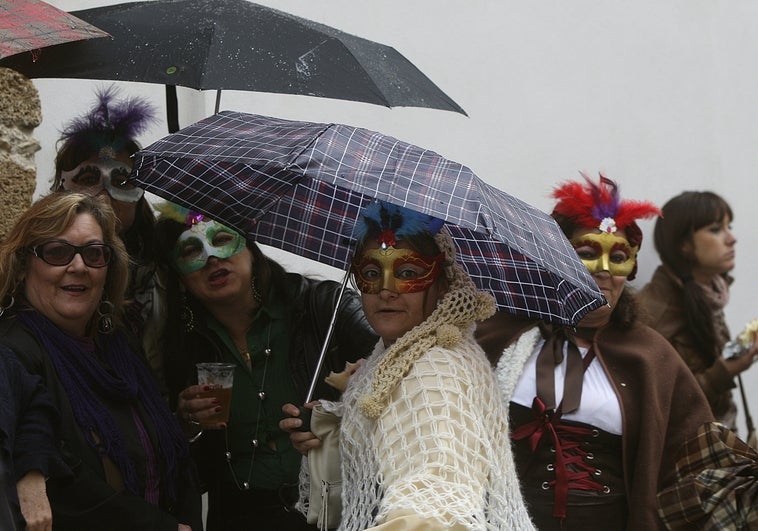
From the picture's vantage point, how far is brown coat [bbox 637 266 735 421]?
5.79 meters

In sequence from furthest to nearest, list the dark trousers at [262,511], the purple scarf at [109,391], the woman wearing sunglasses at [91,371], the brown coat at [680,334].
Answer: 1. the brown coat at [680,334]
2. the dark trousers at [262,511]
3. the purple scarf at [109,391]
4. the woman wearing sunglasses at [91,371]

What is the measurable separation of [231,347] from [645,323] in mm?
1641

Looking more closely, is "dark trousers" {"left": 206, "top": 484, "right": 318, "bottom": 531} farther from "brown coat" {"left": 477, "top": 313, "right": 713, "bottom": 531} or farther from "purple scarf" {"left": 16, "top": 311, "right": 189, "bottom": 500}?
"brown coat" {"left": 477, "top": 313, "right": 713, "bottom": 531}

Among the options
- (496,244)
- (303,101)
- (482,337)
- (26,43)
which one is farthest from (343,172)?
(303,101)

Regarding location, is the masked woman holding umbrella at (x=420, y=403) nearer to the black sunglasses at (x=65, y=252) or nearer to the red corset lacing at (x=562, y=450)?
the black sunglasses at (x=65, y=252)

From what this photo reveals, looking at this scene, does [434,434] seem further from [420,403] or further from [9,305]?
[9,305]

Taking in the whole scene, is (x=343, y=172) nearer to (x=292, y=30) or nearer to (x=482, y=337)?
(x=292, y=30)

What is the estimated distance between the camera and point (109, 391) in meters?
3.75

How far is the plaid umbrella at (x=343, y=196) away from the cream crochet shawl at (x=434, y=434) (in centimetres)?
32

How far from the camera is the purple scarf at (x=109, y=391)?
11.9 ft

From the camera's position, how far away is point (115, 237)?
3.92 m

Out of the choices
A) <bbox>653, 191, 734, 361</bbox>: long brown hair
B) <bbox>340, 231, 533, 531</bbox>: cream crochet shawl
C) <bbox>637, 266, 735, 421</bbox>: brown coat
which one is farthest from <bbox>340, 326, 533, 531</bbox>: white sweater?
<bbox>653, 191, 734, 361</bbox>: long brown hair

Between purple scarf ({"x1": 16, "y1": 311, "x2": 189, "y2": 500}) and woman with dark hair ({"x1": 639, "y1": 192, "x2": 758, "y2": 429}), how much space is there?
2804 mm

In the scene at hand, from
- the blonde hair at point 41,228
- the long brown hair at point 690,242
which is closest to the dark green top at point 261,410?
the blonde hair at point 41,228
